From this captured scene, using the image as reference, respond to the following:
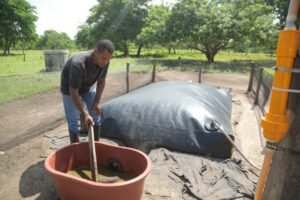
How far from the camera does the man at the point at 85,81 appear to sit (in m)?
2.60

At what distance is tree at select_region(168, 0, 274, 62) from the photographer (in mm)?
15419

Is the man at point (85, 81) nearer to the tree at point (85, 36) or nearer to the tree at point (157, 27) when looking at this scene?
the tree at point (157, 27)

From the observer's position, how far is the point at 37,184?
2.83 metres

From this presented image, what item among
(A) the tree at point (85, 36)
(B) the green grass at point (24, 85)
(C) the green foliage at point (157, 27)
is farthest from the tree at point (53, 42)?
(B) the green grass at point (24, 85)

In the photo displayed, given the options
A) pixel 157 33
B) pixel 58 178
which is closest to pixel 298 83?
A: pixel 58 178

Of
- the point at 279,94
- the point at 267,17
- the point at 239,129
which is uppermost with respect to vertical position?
the point at 267,17

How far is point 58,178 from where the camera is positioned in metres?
2.18

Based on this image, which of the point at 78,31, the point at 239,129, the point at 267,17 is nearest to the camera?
the point at 239,129

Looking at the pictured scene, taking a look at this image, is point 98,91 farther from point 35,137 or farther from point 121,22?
point 121,22

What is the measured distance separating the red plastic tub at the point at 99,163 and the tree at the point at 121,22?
82.5ft

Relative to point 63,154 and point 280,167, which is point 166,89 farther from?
point 280,167

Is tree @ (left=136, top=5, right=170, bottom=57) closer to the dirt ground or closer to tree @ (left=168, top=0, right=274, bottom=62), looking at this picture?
tree @ (left=168, top=0, right=274, bottom=62)

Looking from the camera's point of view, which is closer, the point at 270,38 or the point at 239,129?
the point at 239,129

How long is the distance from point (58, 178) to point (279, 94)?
1.75m
